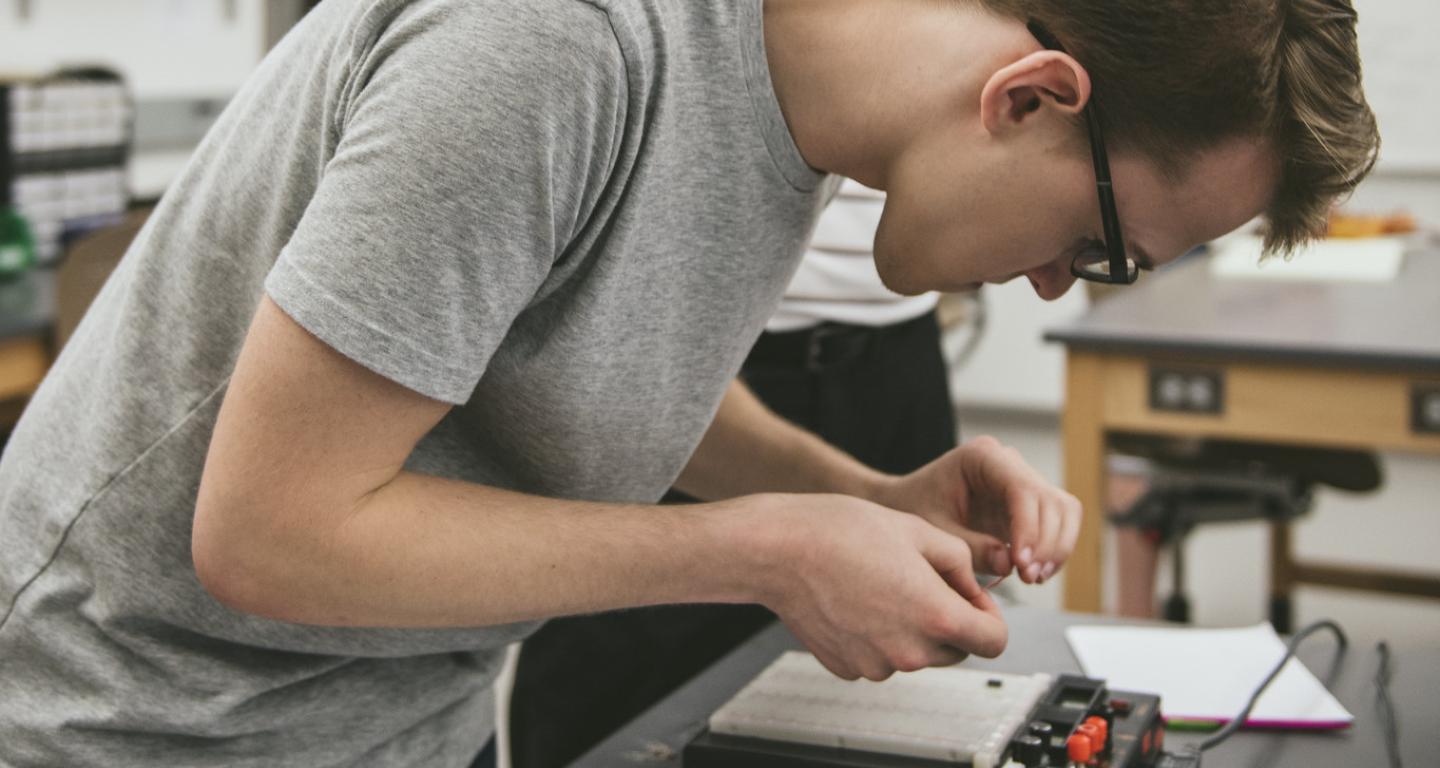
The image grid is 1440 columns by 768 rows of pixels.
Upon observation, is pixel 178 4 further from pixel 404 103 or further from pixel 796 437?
pixel 404 103

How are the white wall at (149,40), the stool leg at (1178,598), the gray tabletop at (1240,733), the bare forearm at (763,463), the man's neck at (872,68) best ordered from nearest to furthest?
the man's neck at (872,68), the gray tabletop at (1240,733), the bare forearm at (763,463), the stool leg at (1178,598), the white wall at (149,40)

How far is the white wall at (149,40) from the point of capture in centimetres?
299

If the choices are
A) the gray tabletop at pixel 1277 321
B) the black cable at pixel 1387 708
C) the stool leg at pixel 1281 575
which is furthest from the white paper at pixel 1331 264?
the black cable at pixel 1387 708

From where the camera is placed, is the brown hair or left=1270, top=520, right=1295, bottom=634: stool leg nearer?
the brown hair

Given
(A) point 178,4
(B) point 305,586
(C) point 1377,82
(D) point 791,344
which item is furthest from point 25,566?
(C) point 1377,82

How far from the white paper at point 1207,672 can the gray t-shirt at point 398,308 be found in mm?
412

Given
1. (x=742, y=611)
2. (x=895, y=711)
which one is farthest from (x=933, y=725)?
(x=742, y=611)

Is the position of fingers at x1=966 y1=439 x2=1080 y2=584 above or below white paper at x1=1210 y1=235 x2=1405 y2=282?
above

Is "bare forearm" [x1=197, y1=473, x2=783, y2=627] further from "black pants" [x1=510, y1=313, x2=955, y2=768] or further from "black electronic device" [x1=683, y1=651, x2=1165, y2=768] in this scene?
"black pants" [x1=510, y1=313, x2=955, y2=768]

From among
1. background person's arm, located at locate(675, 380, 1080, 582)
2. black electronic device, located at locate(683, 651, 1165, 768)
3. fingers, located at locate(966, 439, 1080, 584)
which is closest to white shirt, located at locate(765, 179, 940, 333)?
background person's arm, located at locate(675, 380, 1080, 582)

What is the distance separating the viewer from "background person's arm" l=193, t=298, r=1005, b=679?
657mm

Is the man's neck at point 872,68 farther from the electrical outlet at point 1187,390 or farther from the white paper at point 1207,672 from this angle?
the electrical outlet at point 1187,390

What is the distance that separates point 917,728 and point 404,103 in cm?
47

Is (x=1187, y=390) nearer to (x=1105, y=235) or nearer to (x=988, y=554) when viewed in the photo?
(x=988, y=554)
